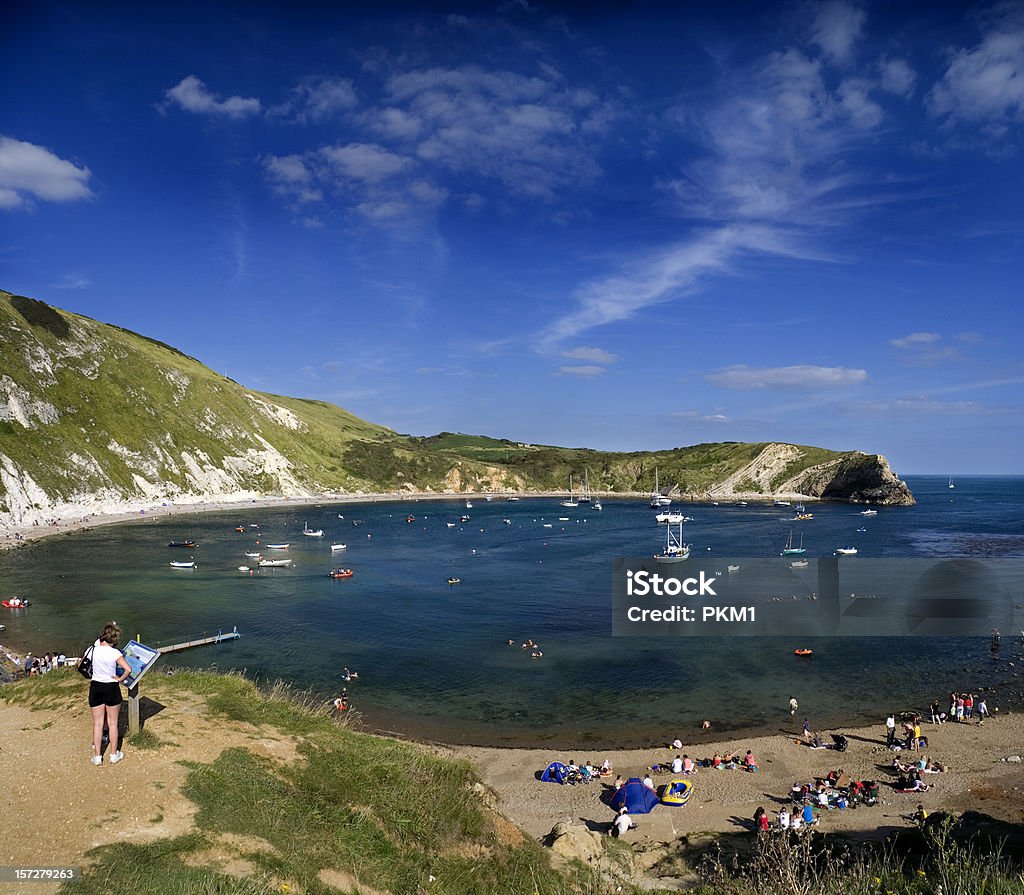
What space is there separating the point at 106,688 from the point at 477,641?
127ft

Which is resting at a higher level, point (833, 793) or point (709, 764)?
point (833, 793)

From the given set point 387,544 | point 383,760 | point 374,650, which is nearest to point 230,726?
point 383,760

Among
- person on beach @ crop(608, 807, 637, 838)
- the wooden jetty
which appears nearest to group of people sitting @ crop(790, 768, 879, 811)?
person on beach @ crop(608, 807, 637, 838)

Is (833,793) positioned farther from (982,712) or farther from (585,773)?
(982,712)

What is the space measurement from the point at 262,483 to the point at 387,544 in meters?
82.7

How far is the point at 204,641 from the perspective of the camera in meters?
47.0

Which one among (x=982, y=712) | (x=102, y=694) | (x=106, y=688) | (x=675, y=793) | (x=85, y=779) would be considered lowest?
(x=982, y=712)

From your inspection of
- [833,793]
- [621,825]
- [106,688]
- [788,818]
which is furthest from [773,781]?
[106,688]

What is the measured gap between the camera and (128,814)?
1100 cm

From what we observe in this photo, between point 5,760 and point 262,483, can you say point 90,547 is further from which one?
point 5,760

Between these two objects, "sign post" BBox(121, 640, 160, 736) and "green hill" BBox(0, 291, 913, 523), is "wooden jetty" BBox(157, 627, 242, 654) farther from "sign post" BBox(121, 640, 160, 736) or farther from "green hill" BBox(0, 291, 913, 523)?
"green hill" BBox(0, 291, 913, 523)

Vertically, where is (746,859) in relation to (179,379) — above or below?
below

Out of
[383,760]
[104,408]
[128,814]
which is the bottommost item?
[383,760]

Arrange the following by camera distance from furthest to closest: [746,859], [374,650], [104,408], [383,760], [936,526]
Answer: [104,408]
[936,526]
[374,650]
[746,859]
[383,760]
